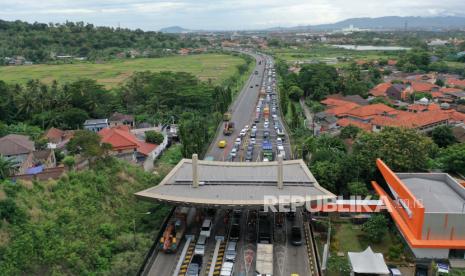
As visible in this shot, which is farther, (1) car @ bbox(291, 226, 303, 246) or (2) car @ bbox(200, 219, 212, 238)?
(2) car @ bbox(200, 219, 212, 238)

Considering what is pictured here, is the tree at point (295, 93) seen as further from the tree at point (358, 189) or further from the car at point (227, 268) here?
the car at point (227, 268)

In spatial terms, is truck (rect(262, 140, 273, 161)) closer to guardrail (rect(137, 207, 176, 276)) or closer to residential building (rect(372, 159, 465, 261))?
residential building (rect(372, 159, 465, 261))

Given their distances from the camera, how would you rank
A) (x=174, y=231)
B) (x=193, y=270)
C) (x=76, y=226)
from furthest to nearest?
(x=174, y=231), (x=76, y=226), (x=193, y=270)

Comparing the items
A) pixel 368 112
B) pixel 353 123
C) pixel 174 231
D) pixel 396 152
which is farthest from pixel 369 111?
pixel 174 231

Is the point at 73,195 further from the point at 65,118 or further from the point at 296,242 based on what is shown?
the point at 65,118

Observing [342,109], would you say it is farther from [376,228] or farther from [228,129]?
[376,228]

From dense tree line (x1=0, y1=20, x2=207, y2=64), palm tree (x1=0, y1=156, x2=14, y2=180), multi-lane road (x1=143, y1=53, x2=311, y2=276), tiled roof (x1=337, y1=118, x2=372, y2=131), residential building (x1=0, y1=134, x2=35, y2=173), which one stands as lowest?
multi-lane road (x1=143, y1=53, x2=311, y2=276)

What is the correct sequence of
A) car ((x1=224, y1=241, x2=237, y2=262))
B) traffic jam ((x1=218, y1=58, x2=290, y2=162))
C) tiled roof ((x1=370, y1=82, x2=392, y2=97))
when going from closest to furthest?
car ((x1=224, y1=241, x2=237, y2=262)) → traffic jam ((x1=218, y1=58, x2=290, y2=162)) → tiled roof ((x1=370, y1=82, x2=392, y2=97))

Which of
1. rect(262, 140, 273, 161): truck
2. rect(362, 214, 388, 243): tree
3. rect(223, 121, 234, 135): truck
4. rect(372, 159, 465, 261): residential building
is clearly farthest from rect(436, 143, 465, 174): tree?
rect(223, 121, 234, 135): truck
